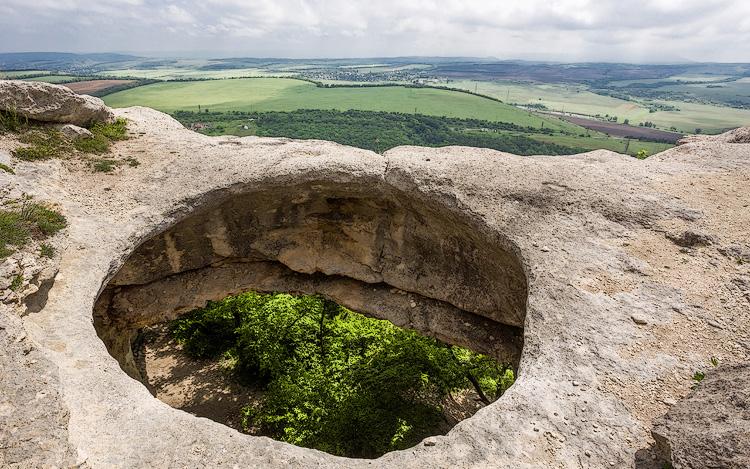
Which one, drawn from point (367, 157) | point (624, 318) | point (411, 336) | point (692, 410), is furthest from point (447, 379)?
point (692, 410)

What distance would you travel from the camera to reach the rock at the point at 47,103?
1326 centimetres

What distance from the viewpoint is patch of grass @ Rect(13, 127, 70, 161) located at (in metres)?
12.4

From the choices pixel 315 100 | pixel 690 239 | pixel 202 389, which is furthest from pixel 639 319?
pixel 315 100

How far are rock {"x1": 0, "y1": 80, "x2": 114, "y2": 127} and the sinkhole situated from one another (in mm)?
4813

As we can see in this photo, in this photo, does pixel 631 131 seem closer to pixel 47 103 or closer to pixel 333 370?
pixel 333 370

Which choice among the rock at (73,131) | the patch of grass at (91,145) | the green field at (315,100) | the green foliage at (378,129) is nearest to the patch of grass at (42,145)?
the rock at (73,131)

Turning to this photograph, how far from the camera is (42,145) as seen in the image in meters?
13.0

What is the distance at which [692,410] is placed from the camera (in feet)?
18.7

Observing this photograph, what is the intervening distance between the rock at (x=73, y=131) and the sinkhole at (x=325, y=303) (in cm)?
391

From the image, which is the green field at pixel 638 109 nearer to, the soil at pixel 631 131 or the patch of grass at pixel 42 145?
the soil at pixel 631 131

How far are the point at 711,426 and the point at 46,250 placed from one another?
38.2ft

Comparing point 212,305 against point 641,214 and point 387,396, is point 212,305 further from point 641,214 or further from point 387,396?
point 641,214

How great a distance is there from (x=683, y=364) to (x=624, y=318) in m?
1.12

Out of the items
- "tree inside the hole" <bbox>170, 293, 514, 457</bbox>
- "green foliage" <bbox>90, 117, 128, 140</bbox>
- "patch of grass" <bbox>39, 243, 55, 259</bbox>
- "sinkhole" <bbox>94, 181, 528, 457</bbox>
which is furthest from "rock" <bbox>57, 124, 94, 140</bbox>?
"tree inside the hole" <bbox>170, 293, 514, 457</bbox>
